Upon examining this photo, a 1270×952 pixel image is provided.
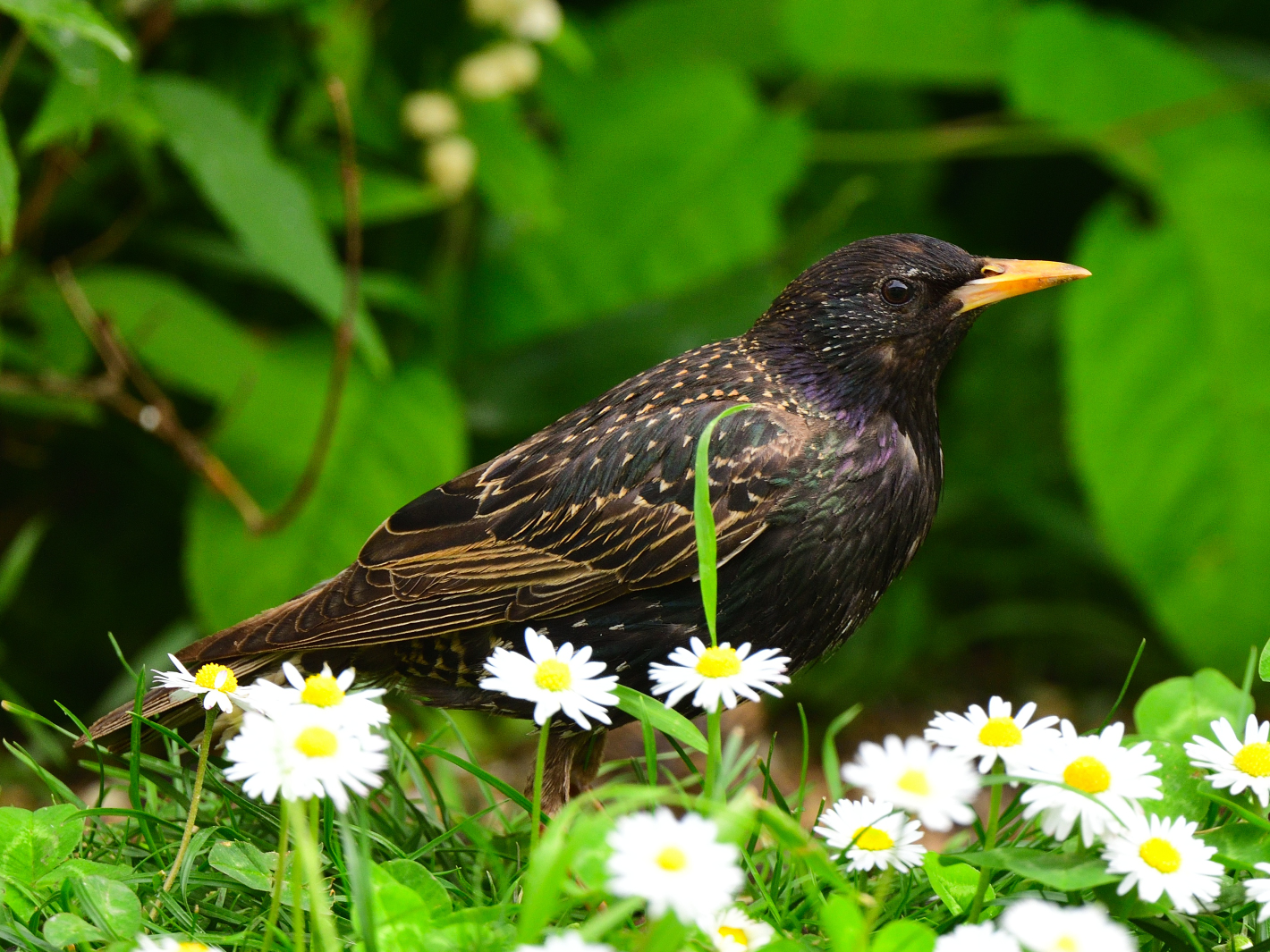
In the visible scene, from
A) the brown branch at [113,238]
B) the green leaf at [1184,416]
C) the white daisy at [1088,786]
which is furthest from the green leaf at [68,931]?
the green leaf at [1184,416]

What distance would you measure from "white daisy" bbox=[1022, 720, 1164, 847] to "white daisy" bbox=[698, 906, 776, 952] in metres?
0.39

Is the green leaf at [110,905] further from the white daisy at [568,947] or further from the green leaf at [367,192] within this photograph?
the green leaf at [367,192]

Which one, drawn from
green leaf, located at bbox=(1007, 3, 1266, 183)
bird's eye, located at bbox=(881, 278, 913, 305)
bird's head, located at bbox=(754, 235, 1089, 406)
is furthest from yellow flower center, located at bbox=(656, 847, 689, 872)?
green leaf, located at bbox=(1007, 3, 1266, 183)

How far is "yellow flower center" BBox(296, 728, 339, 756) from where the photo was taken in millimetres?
1618

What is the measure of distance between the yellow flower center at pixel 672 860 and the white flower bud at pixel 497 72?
304 centimetres

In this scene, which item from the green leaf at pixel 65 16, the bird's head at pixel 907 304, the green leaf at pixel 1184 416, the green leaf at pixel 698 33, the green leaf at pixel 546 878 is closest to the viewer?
the green leaf at pixel 546 878

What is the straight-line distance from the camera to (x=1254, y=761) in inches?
77.3

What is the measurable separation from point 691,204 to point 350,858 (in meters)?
3.33

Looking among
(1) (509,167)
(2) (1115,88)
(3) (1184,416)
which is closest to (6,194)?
(1) (509,167)

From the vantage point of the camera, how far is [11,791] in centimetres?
436

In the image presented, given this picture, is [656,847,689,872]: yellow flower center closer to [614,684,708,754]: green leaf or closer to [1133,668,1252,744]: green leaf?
[614,684,708,754]: green leaf

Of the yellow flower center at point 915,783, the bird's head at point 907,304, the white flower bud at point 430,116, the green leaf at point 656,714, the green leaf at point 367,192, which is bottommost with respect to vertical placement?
the green leaf at point 656,714

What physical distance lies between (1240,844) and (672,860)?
1030mm

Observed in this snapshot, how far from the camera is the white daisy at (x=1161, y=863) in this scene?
174 cm
